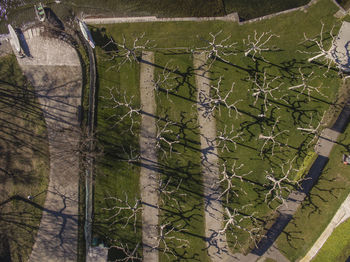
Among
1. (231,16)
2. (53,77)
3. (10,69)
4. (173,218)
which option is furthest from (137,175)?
(231,16)

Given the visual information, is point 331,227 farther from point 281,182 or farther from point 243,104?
point 243,104

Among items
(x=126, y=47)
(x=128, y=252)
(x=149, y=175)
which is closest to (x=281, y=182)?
(x=149, y=175)

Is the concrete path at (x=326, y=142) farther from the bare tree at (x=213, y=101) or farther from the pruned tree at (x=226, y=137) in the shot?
the bare tree at (x=213, y=101)

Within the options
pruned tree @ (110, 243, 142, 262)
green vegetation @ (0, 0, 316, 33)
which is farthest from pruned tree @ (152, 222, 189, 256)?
green vegetation @ (0, 0, 316, 33)

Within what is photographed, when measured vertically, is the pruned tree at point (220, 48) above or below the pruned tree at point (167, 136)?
above

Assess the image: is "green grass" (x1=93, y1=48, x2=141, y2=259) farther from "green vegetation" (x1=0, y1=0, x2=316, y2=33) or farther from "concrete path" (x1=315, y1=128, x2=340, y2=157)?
"concrete path" (x1=315, y1=128, x2=340, y2=157)

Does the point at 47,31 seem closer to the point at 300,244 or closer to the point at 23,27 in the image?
the point at 23,27

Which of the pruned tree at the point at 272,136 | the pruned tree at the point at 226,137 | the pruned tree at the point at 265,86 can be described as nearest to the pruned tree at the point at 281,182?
the pruned tree at the point at 272,136

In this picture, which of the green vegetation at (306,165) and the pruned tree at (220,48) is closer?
the green vegetation at (306,165)
